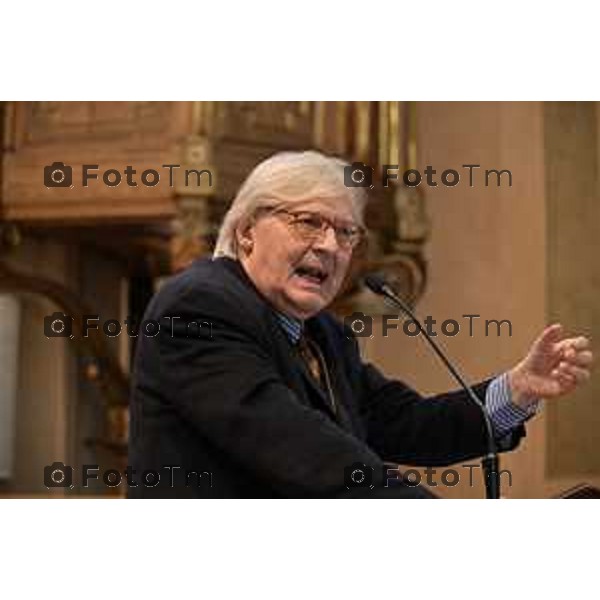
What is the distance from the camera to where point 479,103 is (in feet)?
6.70

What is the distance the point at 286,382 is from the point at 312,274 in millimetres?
188

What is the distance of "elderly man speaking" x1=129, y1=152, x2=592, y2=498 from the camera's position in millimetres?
1188

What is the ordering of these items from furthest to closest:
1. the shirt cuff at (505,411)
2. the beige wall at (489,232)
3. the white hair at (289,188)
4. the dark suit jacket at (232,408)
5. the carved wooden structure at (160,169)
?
1. the carved wooden structure at (160,169)
2. the beige wall at (489,232)
3. the shirt cuff at (505,411)
4. the white hair at (289,188)
5. the dark suit jacket at (232,408)

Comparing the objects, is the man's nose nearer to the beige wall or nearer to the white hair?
the white hair

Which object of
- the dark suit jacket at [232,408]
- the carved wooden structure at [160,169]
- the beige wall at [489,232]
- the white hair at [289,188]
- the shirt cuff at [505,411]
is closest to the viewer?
the dark suit jacket at [232,408]

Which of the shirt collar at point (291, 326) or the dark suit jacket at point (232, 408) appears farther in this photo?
the shirt collar at point (291, 326)

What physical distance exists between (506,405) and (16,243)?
136 centimetres

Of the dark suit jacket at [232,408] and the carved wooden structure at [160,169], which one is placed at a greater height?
the carved wooden structure at [160,169]

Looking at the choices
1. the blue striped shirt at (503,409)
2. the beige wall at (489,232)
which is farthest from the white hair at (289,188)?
the beige wall at (489,232)

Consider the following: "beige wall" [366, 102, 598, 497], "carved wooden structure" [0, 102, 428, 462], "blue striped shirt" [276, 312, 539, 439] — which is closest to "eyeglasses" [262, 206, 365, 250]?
"blue striped shirt" [276, 312, 539, 439]

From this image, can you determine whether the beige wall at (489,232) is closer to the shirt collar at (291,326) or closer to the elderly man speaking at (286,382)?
the elderly man speaking at (286,382)

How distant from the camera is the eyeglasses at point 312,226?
137 centimetres
